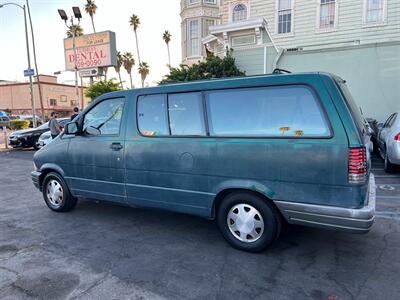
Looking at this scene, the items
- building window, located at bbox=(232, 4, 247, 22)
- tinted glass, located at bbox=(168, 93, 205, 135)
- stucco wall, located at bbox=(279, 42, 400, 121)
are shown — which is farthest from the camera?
building window, located at bbox=(232, 4, 247, 22)

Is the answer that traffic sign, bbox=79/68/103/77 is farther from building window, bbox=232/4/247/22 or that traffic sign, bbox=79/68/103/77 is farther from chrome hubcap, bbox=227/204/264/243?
chrome hubcap, bbox=227/204/264/243

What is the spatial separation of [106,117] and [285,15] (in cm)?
1359

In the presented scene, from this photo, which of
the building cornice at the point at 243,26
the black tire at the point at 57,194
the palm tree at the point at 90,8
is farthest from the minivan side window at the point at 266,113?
the palm tree at the point at 90,8

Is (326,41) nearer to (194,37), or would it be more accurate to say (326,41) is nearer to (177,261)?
(194,37)

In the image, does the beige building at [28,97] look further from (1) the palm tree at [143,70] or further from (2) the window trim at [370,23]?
(2) the window trim at [370,23]

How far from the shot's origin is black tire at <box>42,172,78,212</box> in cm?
506

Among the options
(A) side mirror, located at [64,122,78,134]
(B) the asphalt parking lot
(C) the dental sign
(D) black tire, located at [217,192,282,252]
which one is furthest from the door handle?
(C) the dental sign

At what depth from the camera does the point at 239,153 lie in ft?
11.2

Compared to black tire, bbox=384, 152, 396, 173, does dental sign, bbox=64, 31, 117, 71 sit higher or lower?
higher

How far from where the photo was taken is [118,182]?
14.3 feet

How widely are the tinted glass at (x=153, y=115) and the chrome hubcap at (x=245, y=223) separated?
4.29 ft

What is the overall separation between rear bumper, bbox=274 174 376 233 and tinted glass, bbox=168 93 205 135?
129 cm

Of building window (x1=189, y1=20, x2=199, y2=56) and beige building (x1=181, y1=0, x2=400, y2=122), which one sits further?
building window (x1=189, y1=20, x2=199, y2=56)

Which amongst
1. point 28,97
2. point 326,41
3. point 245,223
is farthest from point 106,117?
point 28,97
